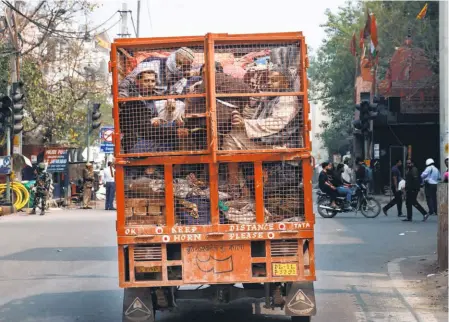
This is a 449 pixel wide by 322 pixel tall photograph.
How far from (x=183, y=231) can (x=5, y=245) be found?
10955mm

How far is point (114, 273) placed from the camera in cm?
1376

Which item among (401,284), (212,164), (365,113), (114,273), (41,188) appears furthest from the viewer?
(41,188)

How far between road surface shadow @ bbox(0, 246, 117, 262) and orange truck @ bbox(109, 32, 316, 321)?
24.0 ft

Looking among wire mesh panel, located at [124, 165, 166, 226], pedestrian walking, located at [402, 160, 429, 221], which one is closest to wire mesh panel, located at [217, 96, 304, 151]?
wire mesh panel, located at [124, 165, 166, 226]

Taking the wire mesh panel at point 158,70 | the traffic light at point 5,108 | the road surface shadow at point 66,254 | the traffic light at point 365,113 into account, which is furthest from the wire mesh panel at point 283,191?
the traffic light at point 365,113

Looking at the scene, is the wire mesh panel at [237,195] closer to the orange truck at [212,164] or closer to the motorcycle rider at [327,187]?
the orange truck at [212,164]

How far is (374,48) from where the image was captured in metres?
39.4

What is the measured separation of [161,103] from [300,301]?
2262 mm

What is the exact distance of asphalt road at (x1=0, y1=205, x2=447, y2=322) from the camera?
10.2 metres

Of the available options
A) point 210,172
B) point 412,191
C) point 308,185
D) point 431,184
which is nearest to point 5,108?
point 412,191

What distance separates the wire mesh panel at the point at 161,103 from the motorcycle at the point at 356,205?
1807cm

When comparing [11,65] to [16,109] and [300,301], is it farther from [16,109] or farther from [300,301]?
[300,301]

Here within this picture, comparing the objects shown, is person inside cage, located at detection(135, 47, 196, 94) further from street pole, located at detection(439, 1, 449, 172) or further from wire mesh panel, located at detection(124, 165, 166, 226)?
street pole, located at detection(439, 1, 449, 172)

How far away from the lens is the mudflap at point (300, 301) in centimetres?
862
